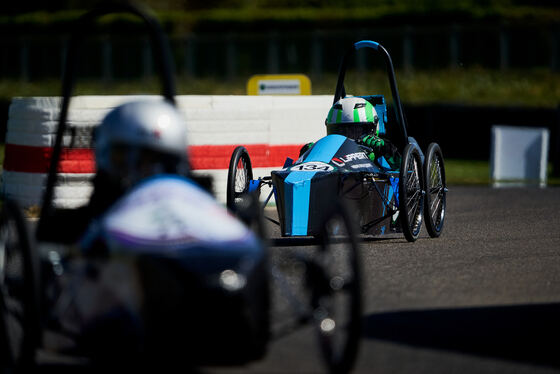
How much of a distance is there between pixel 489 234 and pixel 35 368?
6.25 meters

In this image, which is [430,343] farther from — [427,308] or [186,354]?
[186,354]

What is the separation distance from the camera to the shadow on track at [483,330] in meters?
5.85

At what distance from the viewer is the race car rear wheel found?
31.9ft

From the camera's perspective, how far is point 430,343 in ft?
19.7

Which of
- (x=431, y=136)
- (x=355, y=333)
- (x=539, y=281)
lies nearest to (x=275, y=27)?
(x=431, y=136)

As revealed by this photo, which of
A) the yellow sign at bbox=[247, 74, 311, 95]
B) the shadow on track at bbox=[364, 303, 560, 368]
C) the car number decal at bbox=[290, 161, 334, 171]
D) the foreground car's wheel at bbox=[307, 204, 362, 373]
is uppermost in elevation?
the yellow sign at bbox=[247, 74, 311, 95]

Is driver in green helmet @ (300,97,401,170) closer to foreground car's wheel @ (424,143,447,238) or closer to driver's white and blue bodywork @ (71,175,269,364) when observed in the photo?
foreground car's wheel @ (424,143,447,238)

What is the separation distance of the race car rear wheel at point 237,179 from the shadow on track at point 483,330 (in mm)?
3081

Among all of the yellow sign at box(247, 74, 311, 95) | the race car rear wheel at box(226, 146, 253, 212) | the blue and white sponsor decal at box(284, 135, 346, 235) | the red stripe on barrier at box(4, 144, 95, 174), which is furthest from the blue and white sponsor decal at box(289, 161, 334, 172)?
the yellow sign at box(247, 74, 311, 95)

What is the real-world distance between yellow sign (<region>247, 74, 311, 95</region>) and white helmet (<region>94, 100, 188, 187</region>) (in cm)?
1158

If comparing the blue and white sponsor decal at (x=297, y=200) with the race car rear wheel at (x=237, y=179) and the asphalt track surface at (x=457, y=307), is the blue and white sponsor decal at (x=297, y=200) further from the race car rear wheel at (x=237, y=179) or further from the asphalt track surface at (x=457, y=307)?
the race car rear wheel at (x=237, y=179)

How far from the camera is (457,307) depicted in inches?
277

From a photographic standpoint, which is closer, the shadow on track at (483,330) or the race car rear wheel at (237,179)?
the shadow on track at (483,330)

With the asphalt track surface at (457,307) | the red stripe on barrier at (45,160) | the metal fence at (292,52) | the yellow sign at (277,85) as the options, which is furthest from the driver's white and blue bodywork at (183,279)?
the metal fence at (292,52)
